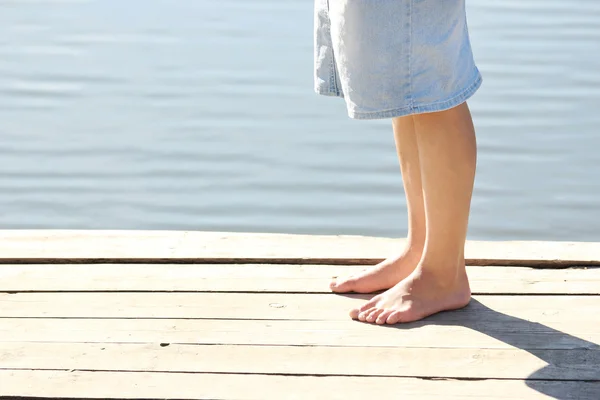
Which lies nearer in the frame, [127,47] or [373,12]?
[373,12]

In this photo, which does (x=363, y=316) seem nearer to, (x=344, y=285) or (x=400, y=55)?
(x=344, y=285)

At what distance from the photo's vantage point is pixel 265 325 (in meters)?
2.31

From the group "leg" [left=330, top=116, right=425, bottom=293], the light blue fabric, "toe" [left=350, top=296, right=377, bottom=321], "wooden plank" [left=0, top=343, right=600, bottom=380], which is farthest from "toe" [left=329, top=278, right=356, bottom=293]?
the light blue fabric

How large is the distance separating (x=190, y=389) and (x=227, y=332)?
0.80 ft

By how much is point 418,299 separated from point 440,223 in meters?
0.16

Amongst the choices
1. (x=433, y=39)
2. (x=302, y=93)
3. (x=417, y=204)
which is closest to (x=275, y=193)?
(x=302, y=93)

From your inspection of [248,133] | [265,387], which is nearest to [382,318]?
[265,387]

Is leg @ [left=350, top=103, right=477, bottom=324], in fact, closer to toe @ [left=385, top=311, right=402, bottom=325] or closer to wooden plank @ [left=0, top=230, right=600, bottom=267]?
toe @ [left=385, top=311, right=402, bottom=325]

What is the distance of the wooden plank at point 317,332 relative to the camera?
222cm

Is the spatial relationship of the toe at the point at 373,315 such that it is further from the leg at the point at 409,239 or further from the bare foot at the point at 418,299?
the leg at the point at 409,239

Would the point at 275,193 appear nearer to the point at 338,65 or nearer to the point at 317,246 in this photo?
the point at 317,246

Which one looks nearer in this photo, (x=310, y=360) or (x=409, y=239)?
(x=310, y=360)

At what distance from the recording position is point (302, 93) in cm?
501

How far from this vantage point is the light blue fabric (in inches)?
85.1
